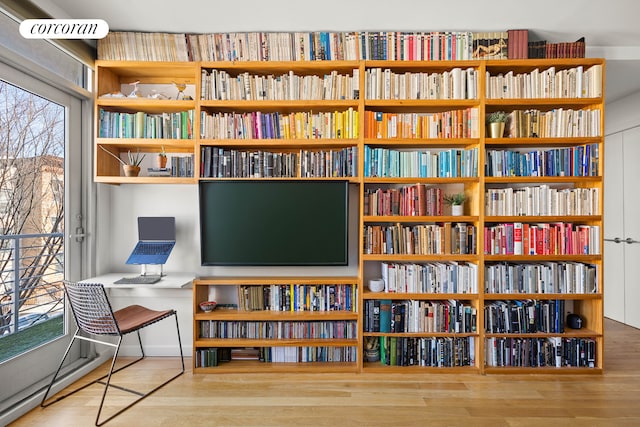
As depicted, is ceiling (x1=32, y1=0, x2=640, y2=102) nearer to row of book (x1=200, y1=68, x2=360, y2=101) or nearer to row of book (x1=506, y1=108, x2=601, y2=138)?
row of book (x1=200, y1=68, x2=360, y2=101)

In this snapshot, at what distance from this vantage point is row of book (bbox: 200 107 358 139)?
270 centimetres

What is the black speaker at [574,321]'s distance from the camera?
8.94 feet

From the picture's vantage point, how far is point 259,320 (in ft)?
8.95

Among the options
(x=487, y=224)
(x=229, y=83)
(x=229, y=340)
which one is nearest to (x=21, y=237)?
(x=229, y=340)

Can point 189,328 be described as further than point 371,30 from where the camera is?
Yes

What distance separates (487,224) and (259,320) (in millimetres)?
1996

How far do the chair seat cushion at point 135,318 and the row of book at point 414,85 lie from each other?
2.26 meters

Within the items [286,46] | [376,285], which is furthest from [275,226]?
[286,46]

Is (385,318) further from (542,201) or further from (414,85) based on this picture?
(414,85)

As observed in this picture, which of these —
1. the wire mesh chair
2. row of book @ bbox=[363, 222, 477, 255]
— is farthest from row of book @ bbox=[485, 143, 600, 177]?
the wire mesh chair

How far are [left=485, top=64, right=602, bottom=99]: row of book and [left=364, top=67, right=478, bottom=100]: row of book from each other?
21cm

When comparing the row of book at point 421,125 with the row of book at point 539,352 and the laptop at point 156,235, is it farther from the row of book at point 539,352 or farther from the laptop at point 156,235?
the laptop at point 156,235

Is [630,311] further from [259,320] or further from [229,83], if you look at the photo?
[229,83]

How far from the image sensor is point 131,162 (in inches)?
114
